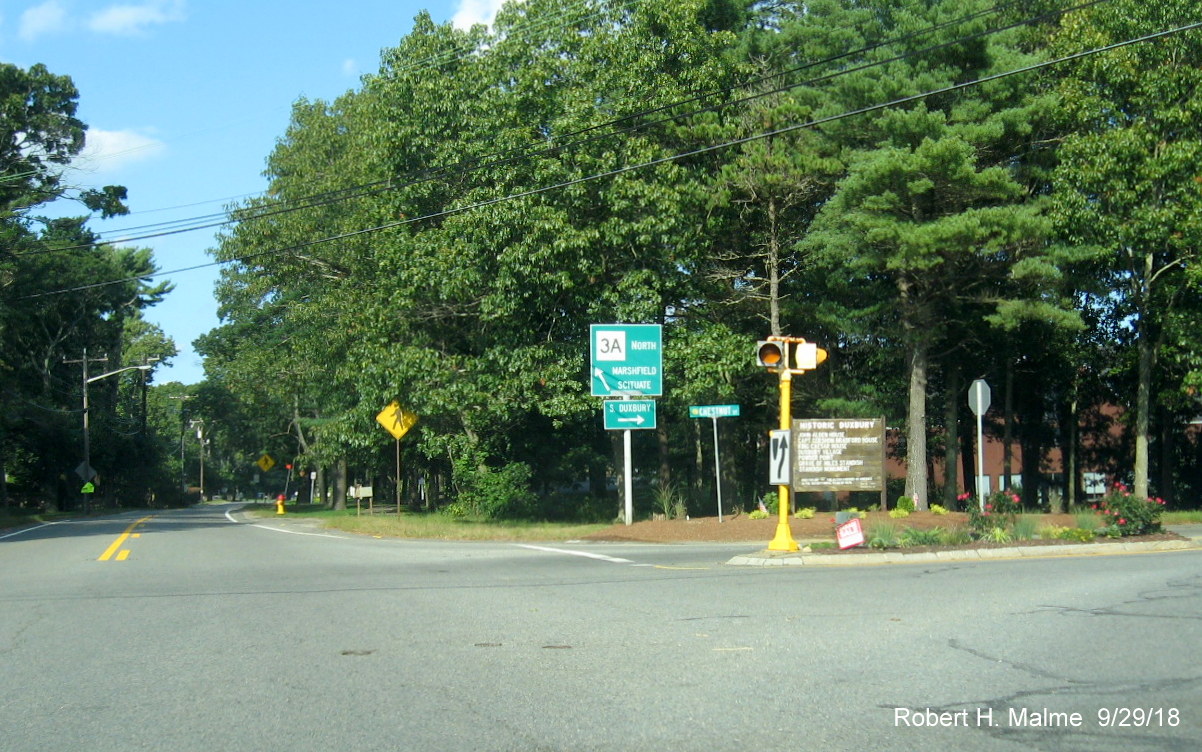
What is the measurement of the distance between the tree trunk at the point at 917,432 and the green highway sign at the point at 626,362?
7148 mm

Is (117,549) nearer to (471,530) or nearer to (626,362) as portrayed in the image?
(471,530)

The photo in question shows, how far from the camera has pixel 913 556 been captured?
16.6 m

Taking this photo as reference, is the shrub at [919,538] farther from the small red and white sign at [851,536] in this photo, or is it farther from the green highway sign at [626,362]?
the green highway sign at [626,362]

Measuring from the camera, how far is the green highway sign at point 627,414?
85.8 feet

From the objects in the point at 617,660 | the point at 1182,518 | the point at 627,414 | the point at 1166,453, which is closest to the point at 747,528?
the point at 627,414

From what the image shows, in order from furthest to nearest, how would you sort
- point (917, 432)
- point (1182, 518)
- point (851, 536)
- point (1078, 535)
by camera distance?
1. point (1182, 518)
2. point (917, 432)
3. point (1078, 535)
4. point (851, 536)

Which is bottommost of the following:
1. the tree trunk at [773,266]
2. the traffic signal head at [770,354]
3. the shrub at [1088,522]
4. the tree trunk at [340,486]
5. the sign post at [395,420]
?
the tree trunk at [340,486]

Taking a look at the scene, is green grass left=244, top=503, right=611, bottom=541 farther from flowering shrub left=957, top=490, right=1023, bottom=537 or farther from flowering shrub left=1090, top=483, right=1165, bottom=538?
flowering shrub left=1090, top=483, right=1165, bottom=538

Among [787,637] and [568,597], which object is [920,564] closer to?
[568,597]

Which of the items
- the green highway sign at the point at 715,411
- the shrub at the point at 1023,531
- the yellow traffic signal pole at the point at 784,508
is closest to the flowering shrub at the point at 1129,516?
the shrub at the point at 1023,531

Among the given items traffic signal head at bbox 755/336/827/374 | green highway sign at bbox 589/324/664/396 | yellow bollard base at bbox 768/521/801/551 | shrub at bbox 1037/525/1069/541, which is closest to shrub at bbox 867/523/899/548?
yellow bollard base at bbox 768/521/801/551

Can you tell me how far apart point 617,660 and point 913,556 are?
9.16 m

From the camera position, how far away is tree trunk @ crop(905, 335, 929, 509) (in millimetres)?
28031

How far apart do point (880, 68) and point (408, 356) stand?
14.9 metres
